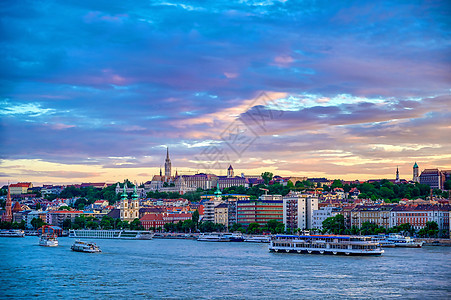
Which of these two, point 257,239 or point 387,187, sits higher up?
point 387,187

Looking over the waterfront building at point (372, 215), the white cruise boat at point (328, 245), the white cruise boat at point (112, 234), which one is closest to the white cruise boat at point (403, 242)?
the white cruise boat at point (328, 245)

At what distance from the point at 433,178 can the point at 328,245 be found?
236ft

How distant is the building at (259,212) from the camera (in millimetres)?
74125

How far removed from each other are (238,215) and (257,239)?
16.2 metres

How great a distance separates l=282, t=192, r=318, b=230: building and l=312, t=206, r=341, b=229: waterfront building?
65cm

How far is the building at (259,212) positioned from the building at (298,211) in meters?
2.10

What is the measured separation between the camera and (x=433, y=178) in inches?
4306

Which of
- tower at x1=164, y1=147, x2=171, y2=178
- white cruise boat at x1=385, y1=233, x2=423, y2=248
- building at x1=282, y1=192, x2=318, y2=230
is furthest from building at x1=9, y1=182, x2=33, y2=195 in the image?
white cruise boat at x1=385, y1=233, x2=423, y2=248

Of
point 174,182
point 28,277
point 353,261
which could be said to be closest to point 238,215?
point 353,261

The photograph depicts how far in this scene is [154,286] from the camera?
26297 mm

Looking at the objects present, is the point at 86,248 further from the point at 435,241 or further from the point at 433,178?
the point at 433,178

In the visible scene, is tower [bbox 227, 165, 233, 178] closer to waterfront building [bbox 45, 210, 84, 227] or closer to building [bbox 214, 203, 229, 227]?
waterfront building [bbox 45, 210, 84, 227]

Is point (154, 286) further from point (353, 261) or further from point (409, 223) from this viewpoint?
point (409, 223)

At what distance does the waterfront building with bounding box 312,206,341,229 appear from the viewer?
227 feet
